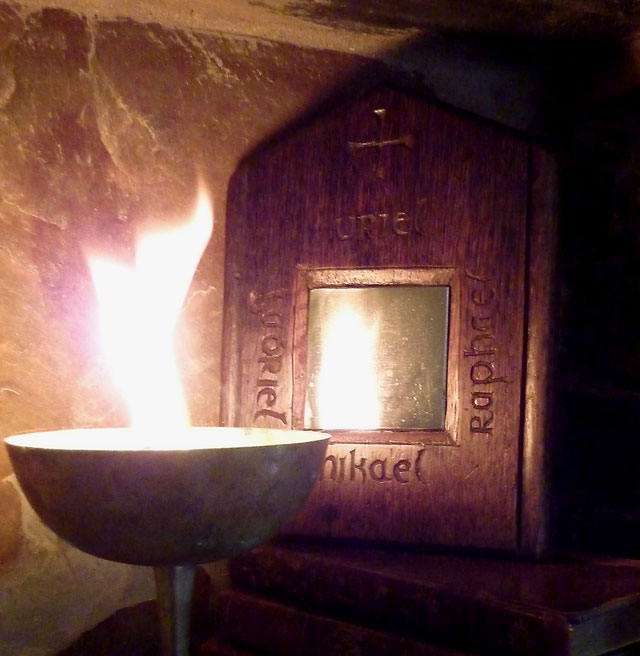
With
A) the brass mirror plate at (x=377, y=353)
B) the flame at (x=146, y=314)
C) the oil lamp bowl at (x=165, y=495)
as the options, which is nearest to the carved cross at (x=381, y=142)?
the brass mirror plate at (x=377, y=353)

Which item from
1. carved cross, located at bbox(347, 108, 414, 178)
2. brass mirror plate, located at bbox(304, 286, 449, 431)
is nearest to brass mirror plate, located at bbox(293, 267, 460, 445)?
brass mirror plate, located at bbox(304, 286, 449, 431)

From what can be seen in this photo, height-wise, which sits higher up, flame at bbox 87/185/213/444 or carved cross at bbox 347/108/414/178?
carved cross at bbox 347/108/414/178

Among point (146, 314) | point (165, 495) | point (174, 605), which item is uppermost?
point (146, 314)

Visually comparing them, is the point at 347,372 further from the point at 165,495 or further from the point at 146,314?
the point at 165,495

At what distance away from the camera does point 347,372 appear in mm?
950

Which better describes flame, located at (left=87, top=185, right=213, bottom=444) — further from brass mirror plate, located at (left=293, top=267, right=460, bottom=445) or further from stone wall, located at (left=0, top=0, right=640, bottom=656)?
brass mirror plate, located at (left=293, top=267, right=460, bottom=445)

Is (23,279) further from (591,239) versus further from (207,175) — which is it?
(591,239)

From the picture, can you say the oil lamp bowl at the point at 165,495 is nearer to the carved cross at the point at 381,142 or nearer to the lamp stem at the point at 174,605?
the lamp stem at the point at 174,605

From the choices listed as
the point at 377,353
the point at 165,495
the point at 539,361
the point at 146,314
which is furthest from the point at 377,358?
the point at 165,495

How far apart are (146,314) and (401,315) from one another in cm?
33

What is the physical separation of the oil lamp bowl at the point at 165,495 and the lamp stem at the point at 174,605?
8cm

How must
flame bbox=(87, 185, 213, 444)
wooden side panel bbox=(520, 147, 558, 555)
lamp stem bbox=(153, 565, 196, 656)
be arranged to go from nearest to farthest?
lamp stem bbox=(153, 565, 196, 656), wooden side panel bbox=(520, 147, 558, 555), flame bbox=(87, 185, 213, 444)

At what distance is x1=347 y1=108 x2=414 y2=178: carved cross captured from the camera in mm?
953

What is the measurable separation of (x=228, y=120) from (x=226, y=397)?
379 millimetres
